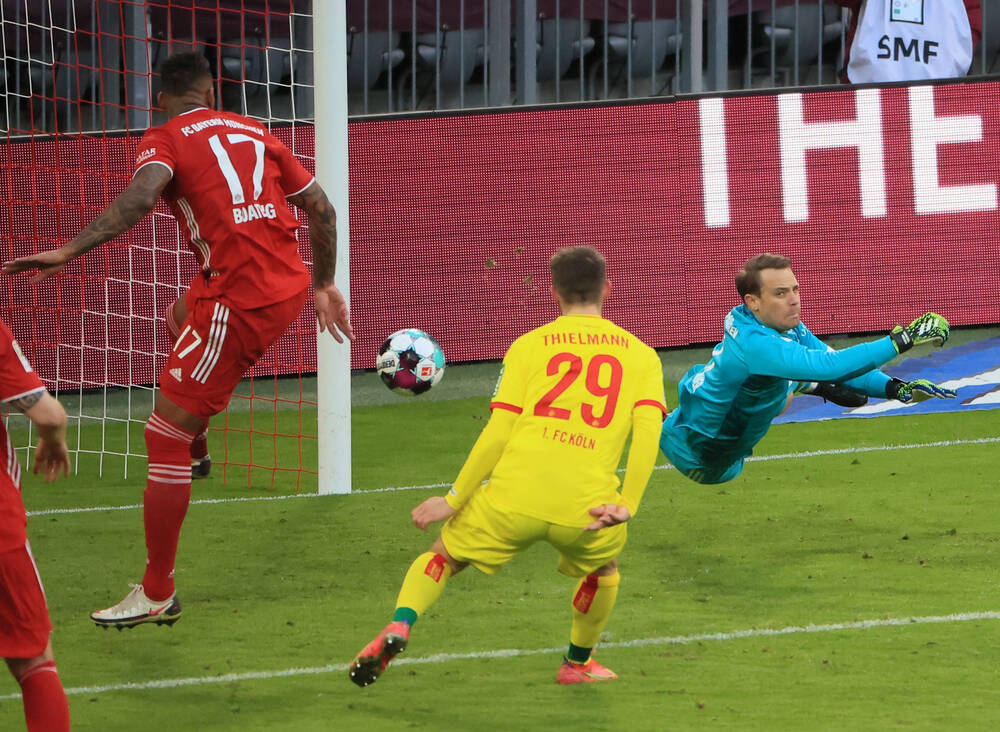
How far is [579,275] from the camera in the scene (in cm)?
486

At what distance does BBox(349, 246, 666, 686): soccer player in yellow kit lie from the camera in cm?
470

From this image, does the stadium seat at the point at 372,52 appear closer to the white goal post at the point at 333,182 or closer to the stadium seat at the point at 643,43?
the stadium seat at the point at 643,43

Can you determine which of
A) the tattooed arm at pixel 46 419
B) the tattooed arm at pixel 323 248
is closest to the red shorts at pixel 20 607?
the tattooed arm at pixel 46 419

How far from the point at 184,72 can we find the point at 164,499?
158 cm

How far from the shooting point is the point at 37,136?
10672mm

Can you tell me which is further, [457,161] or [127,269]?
[457,161]

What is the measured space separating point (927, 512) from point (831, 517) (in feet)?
1.52

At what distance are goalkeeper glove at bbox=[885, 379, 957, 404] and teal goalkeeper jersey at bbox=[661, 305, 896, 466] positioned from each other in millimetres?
63

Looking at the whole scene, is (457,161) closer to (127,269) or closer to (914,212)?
(127,269)

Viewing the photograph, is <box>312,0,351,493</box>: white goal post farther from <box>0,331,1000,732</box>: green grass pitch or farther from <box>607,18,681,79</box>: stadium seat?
<box>607,18,681,79</box>: stadium seat

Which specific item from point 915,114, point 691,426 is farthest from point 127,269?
point 915,114

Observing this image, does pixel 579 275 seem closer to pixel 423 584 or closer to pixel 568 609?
pixel 423 584

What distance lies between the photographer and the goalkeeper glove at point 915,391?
607 cm

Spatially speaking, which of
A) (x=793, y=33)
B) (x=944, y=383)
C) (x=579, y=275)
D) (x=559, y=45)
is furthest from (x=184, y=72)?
(x=793, y=33)
